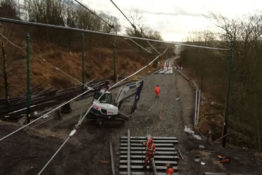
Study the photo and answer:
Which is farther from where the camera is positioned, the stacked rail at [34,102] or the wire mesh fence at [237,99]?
the stacked rail at [34,102]

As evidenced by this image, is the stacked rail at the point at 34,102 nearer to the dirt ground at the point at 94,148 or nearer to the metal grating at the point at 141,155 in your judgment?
the dirt ground at the point at 94,148

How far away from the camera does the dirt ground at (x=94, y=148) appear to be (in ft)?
29.8

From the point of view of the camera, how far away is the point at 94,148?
1096 centimetres

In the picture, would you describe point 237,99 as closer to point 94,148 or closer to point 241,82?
point 241,82

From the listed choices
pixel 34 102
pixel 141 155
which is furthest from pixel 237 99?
pixel 34 102

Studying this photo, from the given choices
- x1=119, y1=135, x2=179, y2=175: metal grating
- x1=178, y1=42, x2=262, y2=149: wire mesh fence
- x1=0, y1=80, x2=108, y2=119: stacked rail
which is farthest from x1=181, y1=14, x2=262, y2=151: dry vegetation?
x1=0, y1=80, x2=108, y2=119: stacked rail

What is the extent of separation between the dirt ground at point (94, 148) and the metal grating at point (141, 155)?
392 millimetres

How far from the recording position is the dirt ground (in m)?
9.09

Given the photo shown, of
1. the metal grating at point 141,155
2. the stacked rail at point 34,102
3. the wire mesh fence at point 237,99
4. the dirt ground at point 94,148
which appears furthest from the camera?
the stacked rail at point 34,102

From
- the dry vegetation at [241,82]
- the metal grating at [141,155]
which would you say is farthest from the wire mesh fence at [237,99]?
the metal grating at [141,155]

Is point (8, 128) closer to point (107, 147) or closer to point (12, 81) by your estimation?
point (107, 147)

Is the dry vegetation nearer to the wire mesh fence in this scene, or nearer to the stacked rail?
the wire mesh fence

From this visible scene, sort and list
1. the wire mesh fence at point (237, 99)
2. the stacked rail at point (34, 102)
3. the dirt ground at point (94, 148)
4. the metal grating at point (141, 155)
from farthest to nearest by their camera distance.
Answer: the stacked rail at point (34, 102), the wire mesh fence at point (237, 99), the metal grating at point (141, 155), the dirt ground at point (94, 148)

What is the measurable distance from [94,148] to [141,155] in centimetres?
244
